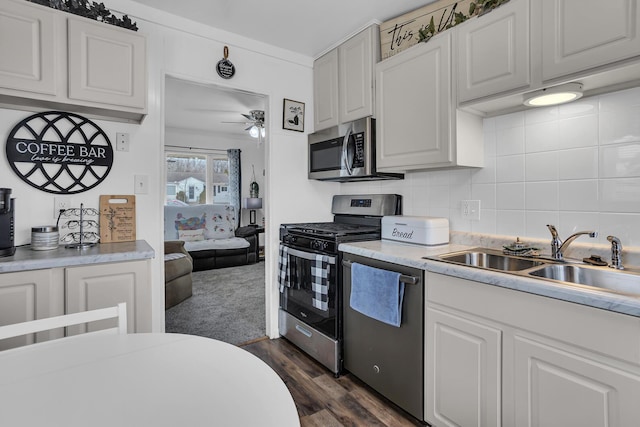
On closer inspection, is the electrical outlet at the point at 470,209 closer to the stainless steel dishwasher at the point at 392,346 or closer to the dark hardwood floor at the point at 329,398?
the stainless steel dishwasher at the point at 392,346

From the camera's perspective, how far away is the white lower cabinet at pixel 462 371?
1.35 metres

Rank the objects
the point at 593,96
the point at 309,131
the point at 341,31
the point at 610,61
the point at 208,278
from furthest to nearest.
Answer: the point at 208,278, the point at 309,131, the point at 341,31, the point at 593,96, the point at 610,61

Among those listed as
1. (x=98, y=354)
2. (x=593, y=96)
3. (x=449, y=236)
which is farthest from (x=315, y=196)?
(x=98, y=354)

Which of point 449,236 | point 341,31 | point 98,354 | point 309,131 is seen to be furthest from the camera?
point 309,131

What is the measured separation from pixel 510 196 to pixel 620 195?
18.6 inches

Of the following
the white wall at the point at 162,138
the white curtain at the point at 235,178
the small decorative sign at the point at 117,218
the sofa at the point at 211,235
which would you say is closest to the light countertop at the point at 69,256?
the small decorative sign at the point at 117,218

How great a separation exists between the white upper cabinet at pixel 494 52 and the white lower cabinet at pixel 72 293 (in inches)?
77.0

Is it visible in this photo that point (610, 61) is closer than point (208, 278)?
Yes

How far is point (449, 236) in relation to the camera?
2.15 metres

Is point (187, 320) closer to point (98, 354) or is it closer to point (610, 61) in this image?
point (98, 354)

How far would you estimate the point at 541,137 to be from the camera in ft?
5.67

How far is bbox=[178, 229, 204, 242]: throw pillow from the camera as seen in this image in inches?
216

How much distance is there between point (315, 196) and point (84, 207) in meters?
1.71

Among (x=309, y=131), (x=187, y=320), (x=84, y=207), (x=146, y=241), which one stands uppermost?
(x=309, y=131)
